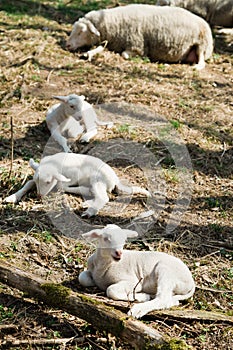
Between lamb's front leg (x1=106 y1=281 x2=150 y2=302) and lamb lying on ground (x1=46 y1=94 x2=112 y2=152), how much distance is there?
105 inches

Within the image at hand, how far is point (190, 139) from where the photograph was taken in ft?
25.7

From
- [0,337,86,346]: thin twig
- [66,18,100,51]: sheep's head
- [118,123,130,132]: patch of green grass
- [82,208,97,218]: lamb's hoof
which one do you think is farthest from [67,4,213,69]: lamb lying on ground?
[0,337,86,346]: thin twig

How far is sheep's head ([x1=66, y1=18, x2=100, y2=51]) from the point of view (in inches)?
416

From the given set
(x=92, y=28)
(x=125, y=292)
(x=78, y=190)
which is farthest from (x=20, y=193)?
(x=92, y=28)

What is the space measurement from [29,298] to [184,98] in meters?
4.93

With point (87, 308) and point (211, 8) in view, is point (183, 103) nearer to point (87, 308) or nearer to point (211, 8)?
point (211, 8)

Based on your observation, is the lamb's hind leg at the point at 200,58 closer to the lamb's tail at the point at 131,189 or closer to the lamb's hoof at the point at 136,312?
the lamb's tail at the point at 131,189

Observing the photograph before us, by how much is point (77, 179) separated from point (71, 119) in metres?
1.36

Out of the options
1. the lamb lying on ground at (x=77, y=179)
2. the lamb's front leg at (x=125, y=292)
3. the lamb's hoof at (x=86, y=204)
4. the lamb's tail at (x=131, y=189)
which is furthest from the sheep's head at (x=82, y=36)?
the lamb's front leg at (x=125, y=292)

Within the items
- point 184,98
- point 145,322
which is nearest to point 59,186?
point 145,322

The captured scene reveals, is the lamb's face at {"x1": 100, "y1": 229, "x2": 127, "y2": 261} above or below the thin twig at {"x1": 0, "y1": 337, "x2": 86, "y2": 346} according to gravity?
above

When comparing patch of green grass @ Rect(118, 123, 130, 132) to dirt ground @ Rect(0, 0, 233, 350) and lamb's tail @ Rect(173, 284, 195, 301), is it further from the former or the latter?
lamb's tail @ Rect(173, 284, 195, 301)

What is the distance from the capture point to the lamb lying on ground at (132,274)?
475 centimetres

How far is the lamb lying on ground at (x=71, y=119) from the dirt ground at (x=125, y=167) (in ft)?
0.52
